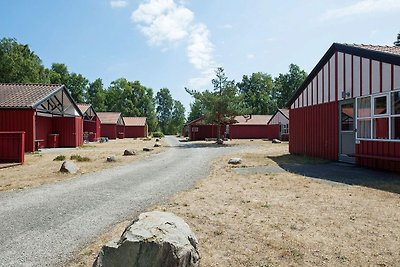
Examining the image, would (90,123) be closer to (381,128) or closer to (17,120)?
(17,120)

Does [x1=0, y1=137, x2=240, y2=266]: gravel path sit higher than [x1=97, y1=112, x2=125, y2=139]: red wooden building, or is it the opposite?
[x1=97, y1=112, x2=125, y2=139]: red wooden building

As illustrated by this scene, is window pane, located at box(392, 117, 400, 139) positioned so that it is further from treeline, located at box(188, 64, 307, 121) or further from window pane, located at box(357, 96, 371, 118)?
treeline, located at box(188, 64, 307, 121)

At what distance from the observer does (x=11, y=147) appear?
14.5m

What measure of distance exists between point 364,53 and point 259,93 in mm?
73671

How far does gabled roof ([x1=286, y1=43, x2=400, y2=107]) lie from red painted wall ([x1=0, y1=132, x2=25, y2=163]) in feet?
47.7

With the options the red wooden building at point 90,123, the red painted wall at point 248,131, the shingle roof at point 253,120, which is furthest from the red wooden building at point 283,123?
the red wooden building at point 90,123

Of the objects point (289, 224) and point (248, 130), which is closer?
point (289, 224)

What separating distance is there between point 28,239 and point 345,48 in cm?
1334

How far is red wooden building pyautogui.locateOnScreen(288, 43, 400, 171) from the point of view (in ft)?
36.0

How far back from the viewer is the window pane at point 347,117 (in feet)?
44.7

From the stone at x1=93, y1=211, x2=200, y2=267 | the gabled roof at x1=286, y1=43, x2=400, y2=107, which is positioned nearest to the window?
the gabled roof at x1=286, y1=43, x2=400, y2=107

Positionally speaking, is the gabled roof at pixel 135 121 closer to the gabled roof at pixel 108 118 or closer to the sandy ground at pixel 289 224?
the gabled roof at pixel 108 118

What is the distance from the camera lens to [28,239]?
187 inches

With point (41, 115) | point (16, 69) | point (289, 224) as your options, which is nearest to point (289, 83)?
point (16, 69)
